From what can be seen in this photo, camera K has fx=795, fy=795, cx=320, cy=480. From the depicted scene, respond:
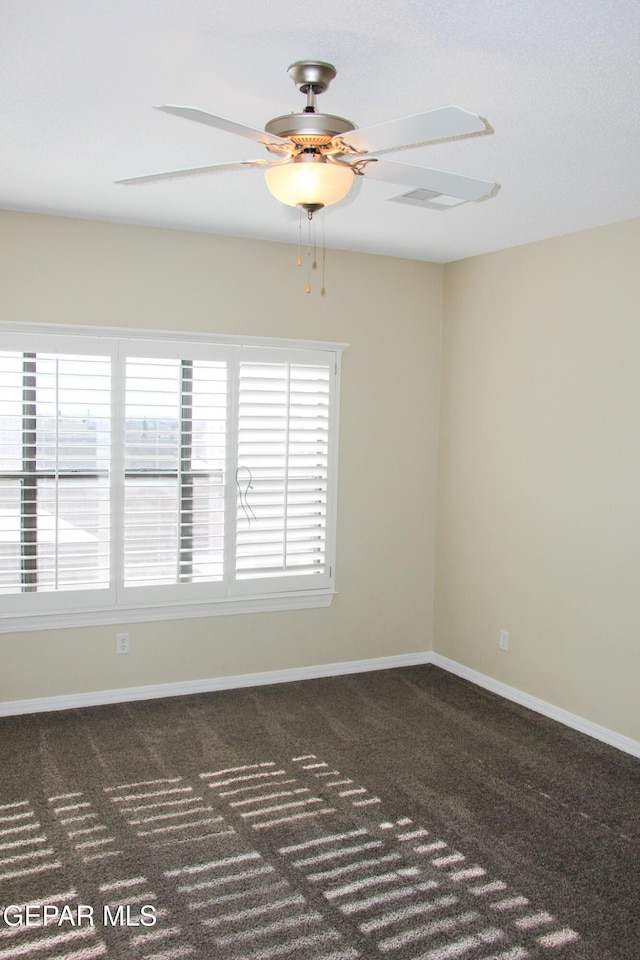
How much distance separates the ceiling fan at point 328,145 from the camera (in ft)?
6.21

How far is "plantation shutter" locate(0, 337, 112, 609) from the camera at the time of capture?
402cm

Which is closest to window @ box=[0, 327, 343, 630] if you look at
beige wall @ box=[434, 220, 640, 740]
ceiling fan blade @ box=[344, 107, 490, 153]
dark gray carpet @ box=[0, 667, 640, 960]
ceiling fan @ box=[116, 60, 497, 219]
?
dark gray carpet @ box=[0, 667, 640, 960]

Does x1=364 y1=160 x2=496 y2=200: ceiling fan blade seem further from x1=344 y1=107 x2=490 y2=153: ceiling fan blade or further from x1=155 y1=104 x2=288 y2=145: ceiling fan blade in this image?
x1=155 y1=104 x2=288 y2=145: ceiling fan blade

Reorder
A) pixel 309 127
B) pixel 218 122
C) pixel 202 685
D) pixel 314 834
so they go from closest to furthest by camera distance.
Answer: pixel 218 122 < pixel 309 127 < pixel 314 834 < pixel 202 685

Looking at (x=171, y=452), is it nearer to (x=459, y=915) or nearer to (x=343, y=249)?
(x=343, y=249)

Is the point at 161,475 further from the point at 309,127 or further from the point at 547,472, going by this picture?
the point at 309,127

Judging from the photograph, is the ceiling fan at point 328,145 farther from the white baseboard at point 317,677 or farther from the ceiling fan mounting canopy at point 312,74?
the white baseboard at point 317,677

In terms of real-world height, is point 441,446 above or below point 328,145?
below

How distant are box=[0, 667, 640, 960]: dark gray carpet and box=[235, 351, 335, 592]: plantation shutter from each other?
0.80 metres

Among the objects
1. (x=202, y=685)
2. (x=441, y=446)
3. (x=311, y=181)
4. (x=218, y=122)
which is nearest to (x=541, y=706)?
(x=441, y=446)

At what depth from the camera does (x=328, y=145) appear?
2.10 metres

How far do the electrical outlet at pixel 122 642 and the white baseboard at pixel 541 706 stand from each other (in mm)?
2036

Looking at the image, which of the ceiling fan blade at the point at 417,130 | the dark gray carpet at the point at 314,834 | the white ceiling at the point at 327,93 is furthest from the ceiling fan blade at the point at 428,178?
the dark gray carpet at the point at 314,834

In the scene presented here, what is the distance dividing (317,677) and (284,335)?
2.09 metres
